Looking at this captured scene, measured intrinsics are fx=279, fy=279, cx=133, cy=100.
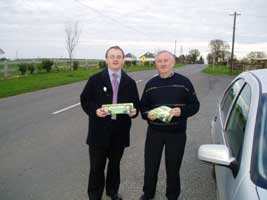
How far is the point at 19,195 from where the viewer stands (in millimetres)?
3404

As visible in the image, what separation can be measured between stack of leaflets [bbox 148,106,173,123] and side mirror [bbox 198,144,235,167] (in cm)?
70

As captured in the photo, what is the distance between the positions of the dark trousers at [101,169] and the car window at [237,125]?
1.24 m

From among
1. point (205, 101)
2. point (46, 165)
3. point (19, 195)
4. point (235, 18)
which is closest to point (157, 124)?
point (19, 195)

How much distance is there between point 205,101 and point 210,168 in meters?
6.82

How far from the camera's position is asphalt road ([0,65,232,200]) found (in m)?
3.51

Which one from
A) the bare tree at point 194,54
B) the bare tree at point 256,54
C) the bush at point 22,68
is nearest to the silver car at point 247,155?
the bush at point 22,68

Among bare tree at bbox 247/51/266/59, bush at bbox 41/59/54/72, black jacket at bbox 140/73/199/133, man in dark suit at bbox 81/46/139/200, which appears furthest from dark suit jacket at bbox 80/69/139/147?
bare tree at bbox 247/51/266/59

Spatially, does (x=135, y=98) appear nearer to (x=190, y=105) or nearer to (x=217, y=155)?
(x=190, y=105)

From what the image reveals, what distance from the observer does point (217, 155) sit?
204 cm

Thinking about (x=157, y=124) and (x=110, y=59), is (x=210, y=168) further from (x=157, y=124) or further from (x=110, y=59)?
(x=110, y=59)

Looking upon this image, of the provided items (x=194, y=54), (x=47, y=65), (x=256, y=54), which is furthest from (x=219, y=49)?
(x=47, y=65)

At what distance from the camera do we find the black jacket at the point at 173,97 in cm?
293

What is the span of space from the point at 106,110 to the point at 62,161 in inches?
80.7

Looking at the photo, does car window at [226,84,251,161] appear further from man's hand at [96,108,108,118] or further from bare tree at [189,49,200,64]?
bare tree at [189,49,200,64]
